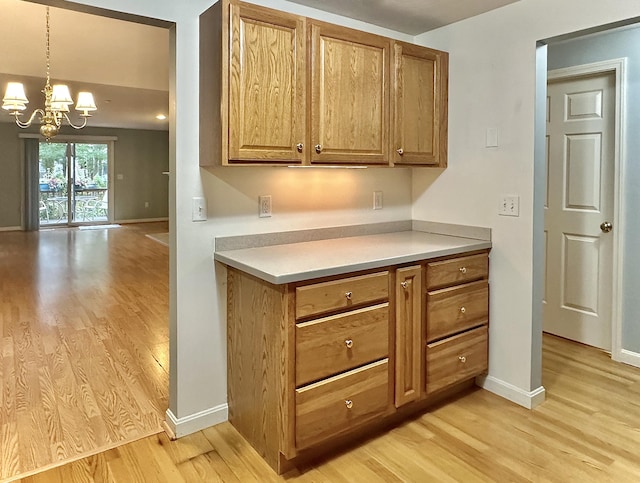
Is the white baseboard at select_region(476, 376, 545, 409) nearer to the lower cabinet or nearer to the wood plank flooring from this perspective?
the wood plank flooring

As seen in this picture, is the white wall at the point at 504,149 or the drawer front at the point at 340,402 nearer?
the drawer front at the point at 340,402

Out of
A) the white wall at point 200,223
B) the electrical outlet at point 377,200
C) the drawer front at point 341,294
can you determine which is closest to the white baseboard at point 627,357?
the electrical outlet at point 377,200

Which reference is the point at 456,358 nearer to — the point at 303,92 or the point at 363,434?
the point at 363,434

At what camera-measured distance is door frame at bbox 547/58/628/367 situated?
3.16 meters

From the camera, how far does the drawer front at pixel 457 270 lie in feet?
8.09

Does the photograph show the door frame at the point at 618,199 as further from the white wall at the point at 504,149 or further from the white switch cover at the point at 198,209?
the white switch cover at the point at 198,209

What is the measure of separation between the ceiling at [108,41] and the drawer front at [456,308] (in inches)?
60.3

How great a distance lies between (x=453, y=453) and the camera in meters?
2.18

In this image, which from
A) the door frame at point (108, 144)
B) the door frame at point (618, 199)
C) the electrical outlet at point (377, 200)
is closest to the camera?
the electrical outlet at point (377, 200)

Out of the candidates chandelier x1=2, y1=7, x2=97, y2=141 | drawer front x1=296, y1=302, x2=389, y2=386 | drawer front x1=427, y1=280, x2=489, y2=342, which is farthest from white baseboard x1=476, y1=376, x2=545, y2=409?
chandelier x1=2, y1=7, x2=97, y2=141

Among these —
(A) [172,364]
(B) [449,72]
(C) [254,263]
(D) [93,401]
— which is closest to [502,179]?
(B) [449,72]

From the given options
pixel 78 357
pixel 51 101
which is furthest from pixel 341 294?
pixel 51 101

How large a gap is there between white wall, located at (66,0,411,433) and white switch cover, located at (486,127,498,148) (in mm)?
1023

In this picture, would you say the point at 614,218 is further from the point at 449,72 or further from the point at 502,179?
the point at 449,72
